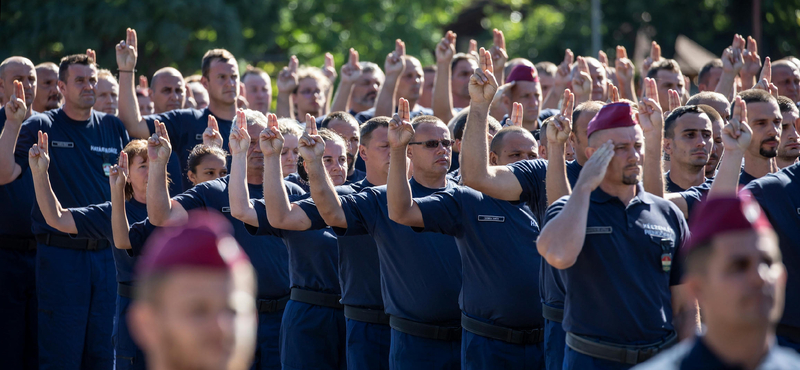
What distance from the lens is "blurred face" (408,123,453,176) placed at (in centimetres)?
564

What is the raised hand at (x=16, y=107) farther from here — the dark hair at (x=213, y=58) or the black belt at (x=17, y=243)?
the dark hair at (x=213, y=58)

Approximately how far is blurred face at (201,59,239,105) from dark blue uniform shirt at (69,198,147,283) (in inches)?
61.3

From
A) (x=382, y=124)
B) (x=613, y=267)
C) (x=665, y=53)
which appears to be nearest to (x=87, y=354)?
(x=382, y=124)

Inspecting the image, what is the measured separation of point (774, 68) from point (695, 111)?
3197 mm

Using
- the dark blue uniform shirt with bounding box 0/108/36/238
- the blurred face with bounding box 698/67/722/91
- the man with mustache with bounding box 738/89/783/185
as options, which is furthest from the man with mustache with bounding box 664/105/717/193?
the dark blue uniform shirt with bounding box 0/108/36/238

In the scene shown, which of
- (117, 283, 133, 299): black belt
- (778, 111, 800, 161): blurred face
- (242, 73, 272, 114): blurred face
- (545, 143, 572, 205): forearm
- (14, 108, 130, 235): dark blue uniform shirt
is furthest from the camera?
(242, 73, 272, 114): blurred face

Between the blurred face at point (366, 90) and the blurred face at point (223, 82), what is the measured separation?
194 centimetres

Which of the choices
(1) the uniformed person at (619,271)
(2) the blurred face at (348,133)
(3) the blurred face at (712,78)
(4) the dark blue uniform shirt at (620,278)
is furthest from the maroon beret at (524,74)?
(4) the dark blue uniform shirt at (620,278)

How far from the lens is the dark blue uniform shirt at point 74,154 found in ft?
24.1

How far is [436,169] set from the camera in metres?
5.68

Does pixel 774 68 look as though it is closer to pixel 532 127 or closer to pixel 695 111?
pixel 532 127

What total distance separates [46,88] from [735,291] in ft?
24.3

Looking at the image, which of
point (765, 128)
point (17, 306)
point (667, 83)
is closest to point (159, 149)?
point (17, 306)

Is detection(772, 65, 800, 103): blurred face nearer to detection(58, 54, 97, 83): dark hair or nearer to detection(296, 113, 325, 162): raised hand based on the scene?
detection(296, 113, 325, 162): raised hand
